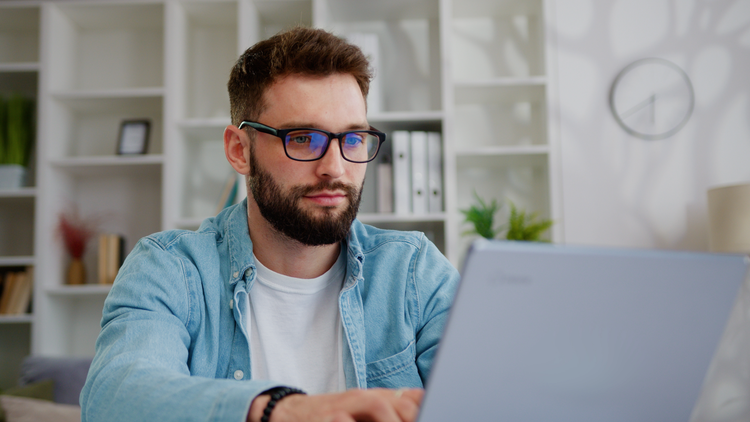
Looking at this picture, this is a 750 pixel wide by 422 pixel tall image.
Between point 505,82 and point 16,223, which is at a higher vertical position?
point 505,82

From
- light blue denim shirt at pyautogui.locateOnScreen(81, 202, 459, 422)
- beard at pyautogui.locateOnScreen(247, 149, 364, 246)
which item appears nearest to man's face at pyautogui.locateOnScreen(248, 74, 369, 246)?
beard at pyautogui.locateOnScreen(247, 149, 364, 246)

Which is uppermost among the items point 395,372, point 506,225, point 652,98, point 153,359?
point 652,98

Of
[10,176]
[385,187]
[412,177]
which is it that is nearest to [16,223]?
[10,176]

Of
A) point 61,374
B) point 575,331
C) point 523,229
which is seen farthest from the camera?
point 523,229

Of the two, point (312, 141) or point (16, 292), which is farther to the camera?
point (16, 292)

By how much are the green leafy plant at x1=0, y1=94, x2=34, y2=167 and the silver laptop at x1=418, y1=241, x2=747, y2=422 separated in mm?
2781

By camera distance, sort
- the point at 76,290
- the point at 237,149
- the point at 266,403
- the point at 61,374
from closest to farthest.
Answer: the point at 266,403 → the point at 237,149 → the point at 61,374 → the point at 76,290

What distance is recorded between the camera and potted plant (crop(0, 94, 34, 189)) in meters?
2.57

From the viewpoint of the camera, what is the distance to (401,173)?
236cm

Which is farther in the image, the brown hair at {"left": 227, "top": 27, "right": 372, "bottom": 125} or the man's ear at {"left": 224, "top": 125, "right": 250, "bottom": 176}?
the man's ear at {"left": 224, "top": 125, "right": 250, "bottom": 176}

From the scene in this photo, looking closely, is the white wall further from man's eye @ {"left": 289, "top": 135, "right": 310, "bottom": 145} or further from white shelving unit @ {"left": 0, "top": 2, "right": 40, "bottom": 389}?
white shelving unit @ {"left": 0, "top": 2, "right": 40, "bottom": 389}

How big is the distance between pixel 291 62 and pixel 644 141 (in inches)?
77.6

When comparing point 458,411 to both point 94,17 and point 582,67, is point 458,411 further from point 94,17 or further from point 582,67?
point 94,17

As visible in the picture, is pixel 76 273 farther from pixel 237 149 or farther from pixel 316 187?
pixel 316 187
